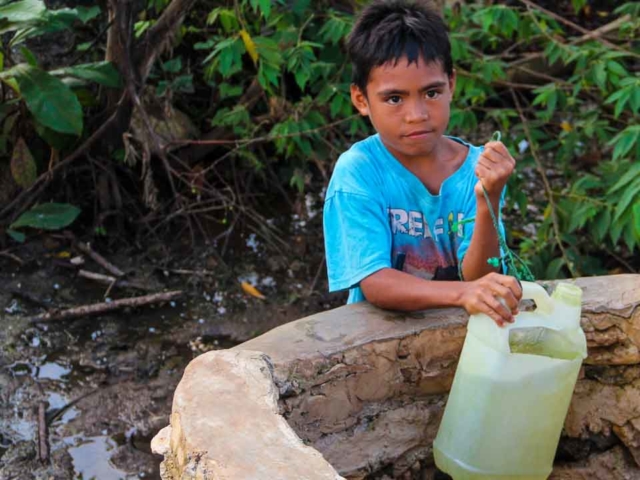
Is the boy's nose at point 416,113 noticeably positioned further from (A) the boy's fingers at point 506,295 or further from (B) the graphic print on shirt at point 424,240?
(A) the boy's fingers at point 506,295

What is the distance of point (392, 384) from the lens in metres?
2.17

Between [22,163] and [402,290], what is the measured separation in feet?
7.15

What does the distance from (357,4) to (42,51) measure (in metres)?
1.35

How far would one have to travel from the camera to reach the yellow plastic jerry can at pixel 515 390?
194 cm

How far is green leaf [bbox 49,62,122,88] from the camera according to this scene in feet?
11.9

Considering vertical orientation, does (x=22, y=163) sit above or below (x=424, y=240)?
below

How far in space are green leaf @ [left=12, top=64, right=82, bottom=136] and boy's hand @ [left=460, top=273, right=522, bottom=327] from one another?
2117mm

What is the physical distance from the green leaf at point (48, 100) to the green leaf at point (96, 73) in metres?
0.09

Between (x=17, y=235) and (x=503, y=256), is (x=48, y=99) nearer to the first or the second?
(x=17, y=235)

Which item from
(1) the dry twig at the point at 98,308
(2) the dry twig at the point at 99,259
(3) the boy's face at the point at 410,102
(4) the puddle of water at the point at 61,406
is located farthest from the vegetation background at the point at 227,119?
(3) the boy's face at the point at 410,102

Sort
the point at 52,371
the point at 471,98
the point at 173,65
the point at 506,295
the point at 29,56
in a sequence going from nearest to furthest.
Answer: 1. the point at 506,295
2. the point at 52,371
3. the point at 29,56
4. the point at 471,98
5. the point at 173,65

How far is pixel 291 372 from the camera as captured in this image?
75.9 inches

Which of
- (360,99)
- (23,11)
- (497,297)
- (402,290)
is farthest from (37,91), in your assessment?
(497,297)

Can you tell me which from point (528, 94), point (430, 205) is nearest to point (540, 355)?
point (430, 205)
